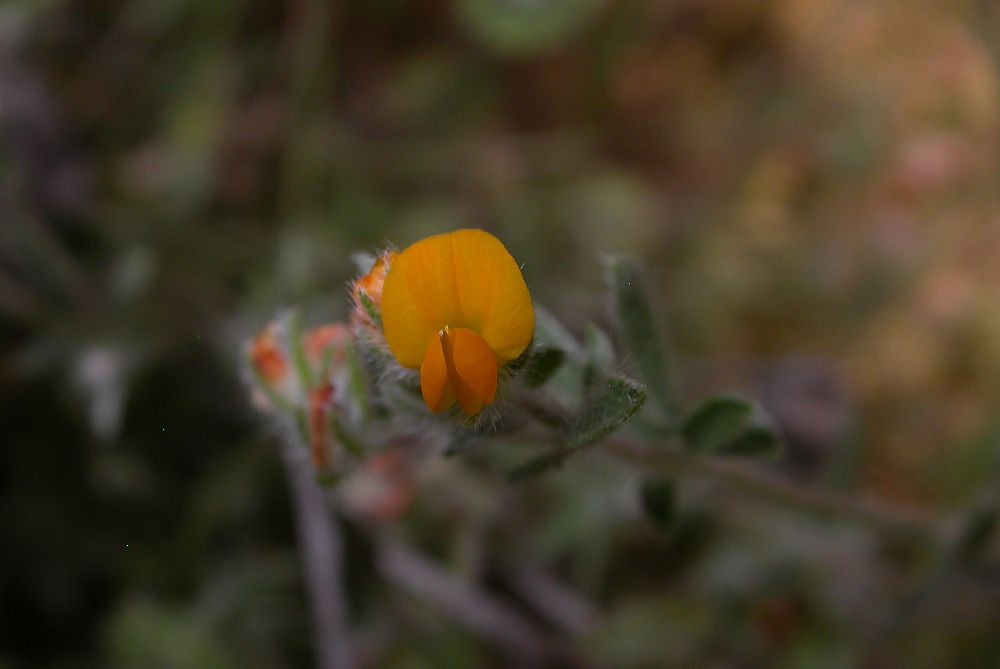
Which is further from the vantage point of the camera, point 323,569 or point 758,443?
point 323,569

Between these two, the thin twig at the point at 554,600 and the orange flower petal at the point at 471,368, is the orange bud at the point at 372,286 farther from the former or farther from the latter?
the thin twig at the point at 554,600

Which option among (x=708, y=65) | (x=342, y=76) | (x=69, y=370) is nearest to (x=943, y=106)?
(x=708, y=65)

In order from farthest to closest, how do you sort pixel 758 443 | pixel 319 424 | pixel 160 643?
pixel 160 643, pixel 758 443, pixel 319 424

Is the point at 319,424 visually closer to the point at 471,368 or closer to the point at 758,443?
the point at 471,368

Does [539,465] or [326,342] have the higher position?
[326,342]

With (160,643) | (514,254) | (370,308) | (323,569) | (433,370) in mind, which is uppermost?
(514,254)

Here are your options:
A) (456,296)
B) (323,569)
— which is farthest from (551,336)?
(323,569)

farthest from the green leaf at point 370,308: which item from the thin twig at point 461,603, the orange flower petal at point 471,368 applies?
the thin twig at point 461,603

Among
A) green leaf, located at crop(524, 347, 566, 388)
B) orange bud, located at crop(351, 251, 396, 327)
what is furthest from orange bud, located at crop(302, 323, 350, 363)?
green leaf, located at crop(524, 347, 566, 388)

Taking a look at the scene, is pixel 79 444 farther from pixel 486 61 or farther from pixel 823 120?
pixel 823 120
